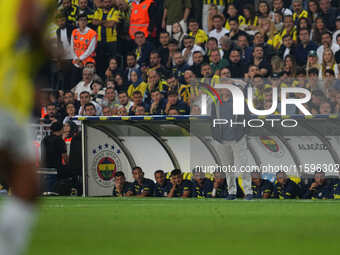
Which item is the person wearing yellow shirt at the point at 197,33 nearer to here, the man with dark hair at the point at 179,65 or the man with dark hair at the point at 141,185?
the man with dark hair at the point at 179,65

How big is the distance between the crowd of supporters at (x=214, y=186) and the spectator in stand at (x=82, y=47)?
4.35 metres

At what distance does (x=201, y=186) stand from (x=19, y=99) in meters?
11.0

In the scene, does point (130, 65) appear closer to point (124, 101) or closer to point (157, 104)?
point (124, 101)

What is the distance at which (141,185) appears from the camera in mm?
15391

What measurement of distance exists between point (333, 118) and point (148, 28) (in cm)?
645

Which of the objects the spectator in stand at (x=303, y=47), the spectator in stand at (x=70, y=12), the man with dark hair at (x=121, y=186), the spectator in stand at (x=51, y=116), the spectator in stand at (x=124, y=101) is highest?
the spectator in stand at (x=70, y=12)

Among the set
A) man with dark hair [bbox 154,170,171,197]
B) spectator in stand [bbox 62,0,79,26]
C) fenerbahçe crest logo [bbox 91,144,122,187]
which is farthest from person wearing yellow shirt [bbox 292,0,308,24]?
spectator in stand [bbox 62,0,79,26]

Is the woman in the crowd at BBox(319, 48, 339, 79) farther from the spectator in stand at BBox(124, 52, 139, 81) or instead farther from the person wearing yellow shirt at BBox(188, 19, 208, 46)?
the spectator in stand at BBox(124, 52, 139, 81)

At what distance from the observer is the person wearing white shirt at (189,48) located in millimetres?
17672

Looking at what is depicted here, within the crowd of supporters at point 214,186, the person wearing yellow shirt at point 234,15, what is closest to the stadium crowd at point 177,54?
the person wearing yellow shirt at point 234,15

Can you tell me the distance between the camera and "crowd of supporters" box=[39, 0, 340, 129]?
52.5 ft

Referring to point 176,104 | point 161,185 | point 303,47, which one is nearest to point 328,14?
point 303,47

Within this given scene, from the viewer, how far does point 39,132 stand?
1622 cm

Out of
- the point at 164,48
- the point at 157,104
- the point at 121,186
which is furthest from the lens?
the point at 164,48
